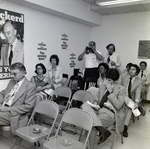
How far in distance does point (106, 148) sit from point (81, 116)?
0.96 m

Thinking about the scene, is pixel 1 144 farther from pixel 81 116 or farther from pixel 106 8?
pixel 106 8

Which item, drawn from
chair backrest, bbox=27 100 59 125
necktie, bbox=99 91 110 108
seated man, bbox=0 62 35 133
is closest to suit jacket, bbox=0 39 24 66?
seated man, bbox=0 62 35 133

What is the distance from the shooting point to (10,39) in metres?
3.58

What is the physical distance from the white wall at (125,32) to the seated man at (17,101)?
12.9ft

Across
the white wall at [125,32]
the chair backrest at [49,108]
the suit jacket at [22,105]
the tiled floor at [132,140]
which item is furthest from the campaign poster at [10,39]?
the white wall at [125,32]

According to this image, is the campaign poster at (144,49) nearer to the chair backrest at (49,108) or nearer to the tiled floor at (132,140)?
the tiled floor at (132,140)

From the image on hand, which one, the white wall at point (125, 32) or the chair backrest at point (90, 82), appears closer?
the chair backrest at point (90, 82)

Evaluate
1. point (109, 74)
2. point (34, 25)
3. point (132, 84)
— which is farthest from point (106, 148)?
point (34, 25)

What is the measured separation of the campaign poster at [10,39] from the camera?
3432mm

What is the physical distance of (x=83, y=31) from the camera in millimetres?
5785

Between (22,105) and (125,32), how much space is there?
14.3 ft

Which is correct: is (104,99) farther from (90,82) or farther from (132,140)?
(90,82)

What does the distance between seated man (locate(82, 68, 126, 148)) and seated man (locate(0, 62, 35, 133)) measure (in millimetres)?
829

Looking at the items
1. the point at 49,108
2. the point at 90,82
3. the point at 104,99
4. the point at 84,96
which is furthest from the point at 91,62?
the point at 49,108
